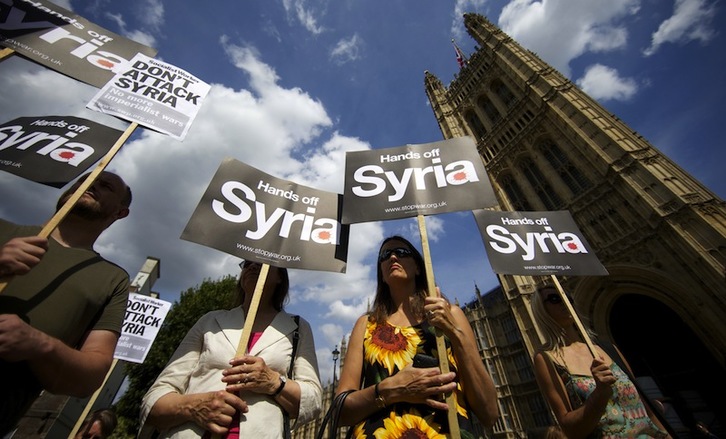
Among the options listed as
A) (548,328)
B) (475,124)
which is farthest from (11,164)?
(475,124)

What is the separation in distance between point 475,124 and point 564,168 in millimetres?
13878

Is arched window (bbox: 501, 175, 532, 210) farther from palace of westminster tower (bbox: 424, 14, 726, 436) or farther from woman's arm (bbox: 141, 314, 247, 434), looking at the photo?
woman's arm (bbox: 141, 314, 247, 434)

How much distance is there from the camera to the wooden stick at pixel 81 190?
1.80 m

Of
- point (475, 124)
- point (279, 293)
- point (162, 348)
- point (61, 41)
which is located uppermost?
point (475, 124)

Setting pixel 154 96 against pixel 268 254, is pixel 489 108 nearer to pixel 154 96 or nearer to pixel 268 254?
pixel 154 96

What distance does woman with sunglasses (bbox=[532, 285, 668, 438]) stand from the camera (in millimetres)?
2447

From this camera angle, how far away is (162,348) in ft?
42.3

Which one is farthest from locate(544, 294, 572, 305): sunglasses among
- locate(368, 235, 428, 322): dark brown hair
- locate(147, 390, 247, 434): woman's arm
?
locate(147, 390, 247, 434): woman's arm

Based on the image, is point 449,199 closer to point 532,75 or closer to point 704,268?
point 704,268

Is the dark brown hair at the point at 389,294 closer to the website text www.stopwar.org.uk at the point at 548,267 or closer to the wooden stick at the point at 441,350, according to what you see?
the wooden stick at the point at 441,350

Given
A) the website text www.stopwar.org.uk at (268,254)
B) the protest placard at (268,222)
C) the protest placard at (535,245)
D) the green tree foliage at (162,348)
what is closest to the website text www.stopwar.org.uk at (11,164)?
the protest placard at (268,222)

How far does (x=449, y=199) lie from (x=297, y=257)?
1.61 metres

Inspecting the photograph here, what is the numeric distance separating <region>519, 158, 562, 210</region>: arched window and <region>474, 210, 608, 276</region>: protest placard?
57.6ft

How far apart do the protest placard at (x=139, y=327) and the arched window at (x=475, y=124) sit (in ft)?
99.1
